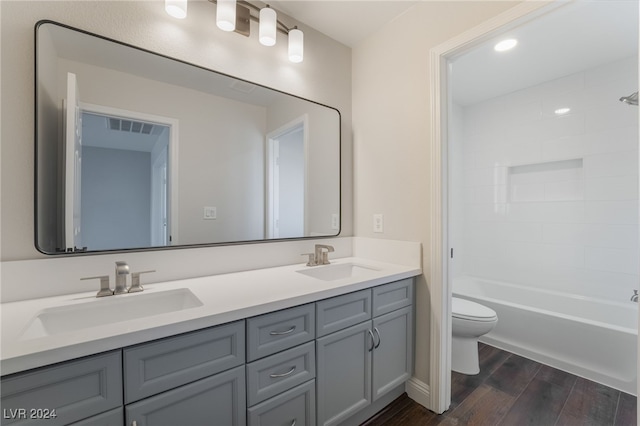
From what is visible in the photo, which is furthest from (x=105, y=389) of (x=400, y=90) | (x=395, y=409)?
(x=400, y=90)

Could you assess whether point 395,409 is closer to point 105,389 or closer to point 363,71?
point 105,389

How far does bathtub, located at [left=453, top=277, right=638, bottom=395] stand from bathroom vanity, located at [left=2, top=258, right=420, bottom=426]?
127 centimetres

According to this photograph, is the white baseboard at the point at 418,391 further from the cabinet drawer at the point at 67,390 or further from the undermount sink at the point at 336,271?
the cabinet drawer at the point at 67,390

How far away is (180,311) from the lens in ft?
2.99

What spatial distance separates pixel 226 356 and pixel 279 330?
0.21 meters

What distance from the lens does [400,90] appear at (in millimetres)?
1764

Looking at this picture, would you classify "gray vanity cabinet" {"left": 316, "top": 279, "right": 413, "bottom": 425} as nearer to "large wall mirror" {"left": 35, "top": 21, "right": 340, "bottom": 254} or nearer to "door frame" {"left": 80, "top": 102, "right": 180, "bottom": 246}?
"large wall mirror" {"left": 35, "top": 21, "right": 340, "bottom": 254}

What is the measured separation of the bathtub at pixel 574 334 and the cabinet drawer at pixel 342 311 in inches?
64.8

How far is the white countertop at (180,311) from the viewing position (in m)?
0.69

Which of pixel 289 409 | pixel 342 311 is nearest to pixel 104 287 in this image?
pixel 289 409

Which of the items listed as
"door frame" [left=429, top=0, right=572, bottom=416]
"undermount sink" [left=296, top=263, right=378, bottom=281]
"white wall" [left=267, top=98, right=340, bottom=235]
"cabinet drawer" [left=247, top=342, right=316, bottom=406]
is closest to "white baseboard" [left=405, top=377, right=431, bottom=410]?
"door frame" [left=429, top=0, right=572, bottom=416]

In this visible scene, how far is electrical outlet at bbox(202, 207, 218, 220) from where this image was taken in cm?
146

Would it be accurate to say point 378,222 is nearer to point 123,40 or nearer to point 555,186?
point 123,40

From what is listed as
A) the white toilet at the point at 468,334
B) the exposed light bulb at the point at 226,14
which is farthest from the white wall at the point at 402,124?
→ the exposed light bulb at the point at 226,14
